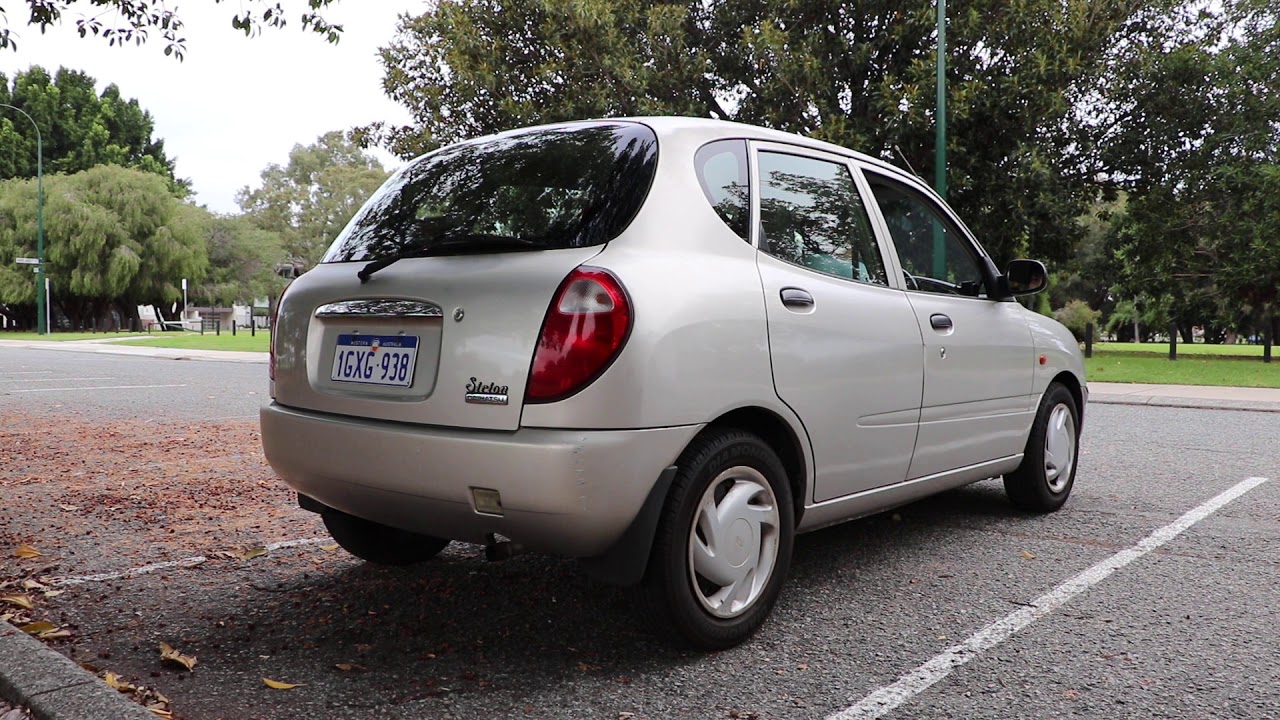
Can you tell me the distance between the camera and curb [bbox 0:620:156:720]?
2428 mm

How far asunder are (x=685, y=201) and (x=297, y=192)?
263 ft

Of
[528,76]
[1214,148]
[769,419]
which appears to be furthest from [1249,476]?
[1214,148]

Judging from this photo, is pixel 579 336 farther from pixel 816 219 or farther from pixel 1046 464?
pixel 1046 464

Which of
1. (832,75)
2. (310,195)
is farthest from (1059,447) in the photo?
(310,195)

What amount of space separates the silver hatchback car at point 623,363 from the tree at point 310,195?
7431cm

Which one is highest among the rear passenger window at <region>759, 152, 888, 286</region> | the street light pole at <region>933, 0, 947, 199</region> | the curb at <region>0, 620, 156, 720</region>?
the street light pole at <region>933, 0, 947, 199</region>

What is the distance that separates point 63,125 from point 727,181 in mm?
61042

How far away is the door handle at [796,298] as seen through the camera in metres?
3.26

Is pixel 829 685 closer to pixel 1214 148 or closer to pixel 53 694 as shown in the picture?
pixel 53 694

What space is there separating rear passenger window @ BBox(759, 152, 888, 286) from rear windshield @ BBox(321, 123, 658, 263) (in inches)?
21.2

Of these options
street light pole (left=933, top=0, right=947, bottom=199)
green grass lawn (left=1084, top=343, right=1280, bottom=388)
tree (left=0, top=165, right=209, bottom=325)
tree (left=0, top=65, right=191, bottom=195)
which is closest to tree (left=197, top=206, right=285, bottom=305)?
tree (left=0, top=65, right=191, bottom=195)

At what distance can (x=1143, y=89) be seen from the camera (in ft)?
66.6

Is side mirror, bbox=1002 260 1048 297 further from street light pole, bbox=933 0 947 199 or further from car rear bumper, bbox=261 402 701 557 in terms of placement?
street light pole, bbox=933 0 947 199

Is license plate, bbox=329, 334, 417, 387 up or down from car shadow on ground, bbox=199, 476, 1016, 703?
up
